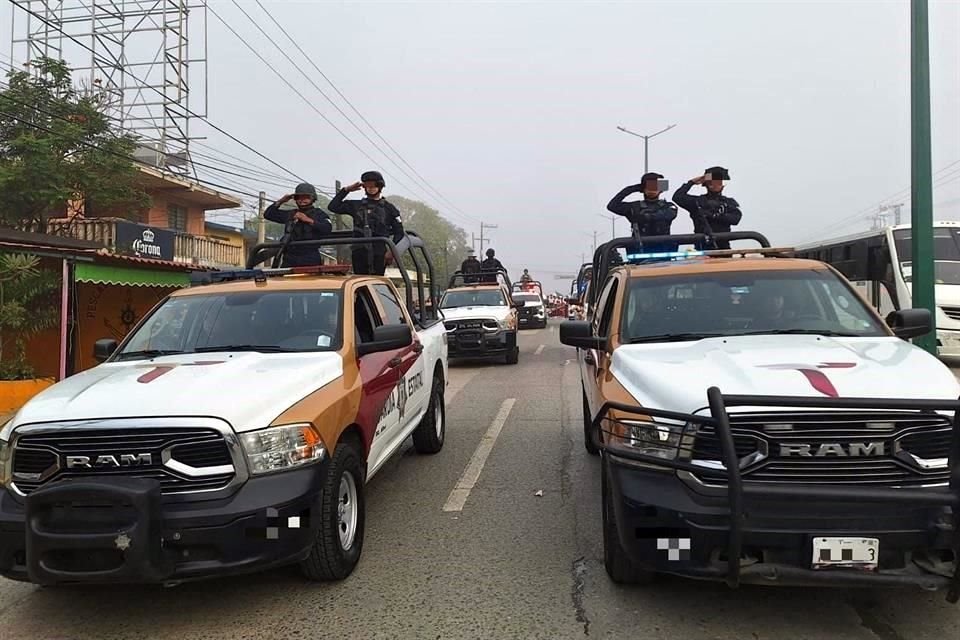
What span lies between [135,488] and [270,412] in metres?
0.69

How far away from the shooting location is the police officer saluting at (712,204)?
311 inches

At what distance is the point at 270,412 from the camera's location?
3.46 metres

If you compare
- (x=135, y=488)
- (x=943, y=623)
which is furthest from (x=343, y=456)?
(x=943, y=623)

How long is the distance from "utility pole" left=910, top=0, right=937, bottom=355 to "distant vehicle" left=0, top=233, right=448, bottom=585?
7.10 meters

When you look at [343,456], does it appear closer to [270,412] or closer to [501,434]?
[270,412]

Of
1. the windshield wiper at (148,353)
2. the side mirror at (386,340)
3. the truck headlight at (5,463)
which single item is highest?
the side mirror at (386,340)

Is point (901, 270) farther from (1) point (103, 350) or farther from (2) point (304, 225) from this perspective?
(1) point (103, 350)

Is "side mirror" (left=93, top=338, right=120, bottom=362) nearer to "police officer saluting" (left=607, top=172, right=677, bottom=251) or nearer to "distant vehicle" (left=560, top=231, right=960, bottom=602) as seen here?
"distant vehicle" (left=560, top=231, right=960, bottom=602)

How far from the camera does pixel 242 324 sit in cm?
484

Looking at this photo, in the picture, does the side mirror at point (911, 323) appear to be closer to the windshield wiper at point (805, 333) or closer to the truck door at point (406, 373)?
the windshield wiper at point (805, 333)

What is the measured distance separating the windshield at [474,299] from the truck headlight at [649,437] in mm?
12086

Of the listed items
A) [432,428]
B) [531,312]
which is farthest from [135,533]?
[531,312]

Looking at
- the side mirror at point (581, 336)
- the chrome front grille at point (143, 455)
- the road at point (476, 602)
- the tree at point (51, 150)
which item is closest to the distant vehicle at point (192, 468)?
the chrome front grille at point (143, 455)

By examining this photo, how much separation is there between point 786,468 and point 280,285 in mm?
3726
